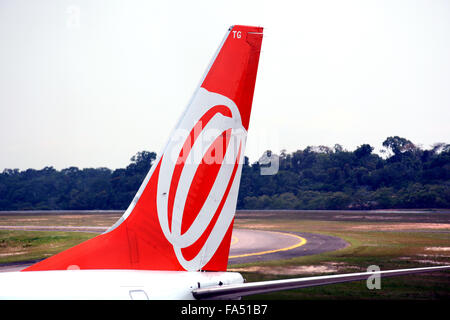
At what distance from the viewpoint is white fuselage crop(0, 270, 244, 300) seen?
185 inches

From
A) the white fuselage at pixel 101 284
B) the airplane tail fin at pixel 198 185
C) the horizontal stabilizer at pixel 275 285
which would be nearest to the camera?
the white fuselage at pixel 101 284

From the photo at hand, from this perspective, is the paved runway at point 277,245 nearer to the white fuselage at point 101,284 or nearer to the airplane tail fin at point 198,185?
the airplane tail fin at point 198,185

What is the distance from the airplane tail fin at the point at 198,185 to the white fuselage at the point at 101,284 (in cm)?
33

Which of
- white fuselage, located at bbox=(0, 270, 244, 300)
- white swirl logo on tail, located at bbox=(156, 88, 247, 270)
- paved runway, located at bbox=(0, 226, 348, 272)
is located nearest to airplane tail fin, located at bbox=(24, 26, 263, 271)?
white swirl logo on tail, located at bbox=(156, 88, 247, 270)

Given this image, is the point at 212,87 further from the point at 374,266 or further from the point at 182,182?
the point at 374,266

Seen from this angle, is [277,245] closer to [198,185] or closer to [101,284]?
[198,185]

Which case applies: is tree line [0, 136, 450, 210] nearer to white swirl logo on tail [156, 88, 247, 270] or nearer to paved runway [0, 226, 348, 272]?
paved runway [0, 226, 348, 272]

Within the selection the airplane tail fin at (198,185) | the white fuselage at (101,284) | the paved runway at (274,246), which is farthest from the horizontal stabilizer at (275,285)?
the paved runway at (274,246)

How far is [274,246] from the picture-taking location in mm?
30688

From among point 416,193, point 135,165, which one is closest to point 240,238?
point 416,193

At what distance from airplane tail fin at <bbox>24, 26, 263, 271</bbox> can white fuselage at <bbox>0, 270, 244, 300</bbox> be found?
33 centimetres

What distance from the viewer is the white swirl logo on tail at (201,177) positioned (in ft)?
20.6

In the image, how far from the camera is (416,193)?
83312 millimetres
